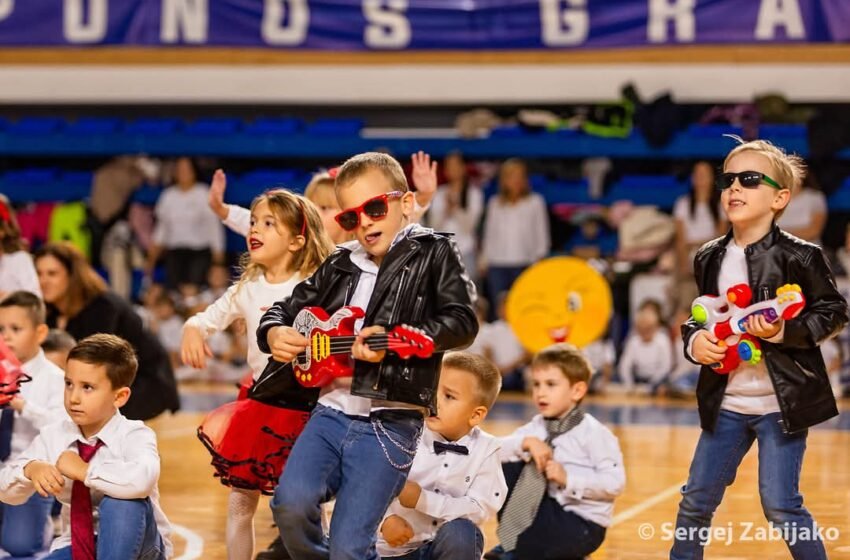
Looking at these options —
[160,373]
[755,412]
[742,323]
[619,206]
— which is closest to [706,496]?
[755,412]

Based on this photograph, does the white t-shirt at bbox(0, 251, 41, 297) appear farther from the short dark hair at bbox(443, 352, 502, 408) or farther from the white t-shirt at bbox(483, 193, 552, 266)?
the white t-shirt at bbox(483, 193, 552, 266)

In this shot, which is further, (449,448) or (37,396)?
(37,396)

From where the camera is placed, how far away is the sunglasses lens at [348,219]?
14.9ft

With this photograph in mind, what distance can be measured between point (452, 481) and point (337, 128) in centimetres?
1016

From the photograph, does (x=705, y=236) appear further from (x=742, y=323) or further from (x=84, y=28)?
(x=742, y=323)

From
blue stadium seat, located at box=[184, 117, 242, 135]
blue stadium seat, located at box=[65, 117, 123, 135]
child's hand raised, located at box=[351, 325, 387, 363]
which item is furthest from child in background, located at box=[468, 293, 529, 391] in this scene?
child's hand raised, located at box=[351, 325, 387, 363]

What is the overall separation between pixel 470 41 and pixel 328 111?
6.65ft

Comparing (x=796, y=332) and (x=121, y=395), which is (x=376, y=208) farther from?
(x=796, y=332)

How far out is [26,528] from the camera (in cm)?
599

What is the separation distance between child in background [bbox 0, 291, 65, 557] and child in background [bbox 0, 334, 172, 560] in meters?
0.97

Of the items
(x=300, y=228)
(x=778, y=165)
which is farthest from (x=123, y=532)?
(x=778, y=165)

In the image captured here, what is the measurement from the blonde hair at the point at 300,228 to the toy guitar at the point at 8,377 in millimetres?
996

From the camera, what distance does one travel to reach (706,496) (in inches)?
197

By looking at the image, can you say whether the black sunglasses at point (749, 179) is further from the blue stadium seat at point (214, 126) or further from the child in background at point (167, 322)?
the blue stadium seat at point (214, 126)
